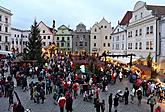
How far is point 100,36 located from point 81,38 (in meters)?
7.17

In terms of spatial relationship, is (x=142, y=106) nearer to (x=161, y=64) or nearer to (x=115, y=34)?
(x=161, y=64)

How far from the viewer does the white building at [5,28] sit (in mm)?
71250

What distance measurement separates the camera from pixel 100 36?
3273 inches

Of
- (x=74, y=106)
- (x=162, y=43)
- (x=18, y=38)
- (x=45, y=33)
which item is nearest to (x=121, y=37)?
(x=162, y=43)

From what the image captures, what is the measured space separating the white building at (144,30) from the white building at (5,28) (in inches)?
1385

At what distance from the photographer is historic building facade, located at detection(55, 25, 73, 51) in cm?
8975

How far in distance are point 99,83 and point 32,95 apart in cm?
749

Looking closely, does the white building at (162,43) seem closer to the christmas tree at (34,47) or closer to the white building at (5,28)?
the christmas tree at (34,47)

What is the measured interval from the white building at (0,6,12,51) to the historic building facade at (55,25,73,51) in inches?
735

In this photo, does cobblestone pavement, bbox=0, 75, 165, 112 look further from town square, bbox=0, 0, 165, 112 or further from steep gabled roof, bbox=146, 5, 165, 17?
steep gabled roof, bbox=146, 5, 165, 17

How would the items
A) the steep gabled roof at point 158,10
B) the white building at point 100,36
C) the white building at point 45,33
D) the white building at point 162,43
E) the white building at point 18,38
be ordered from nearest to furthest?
the white building at point 162,43 < the steep gabled roof at point 158,10 < the white building at point 100,36 < the white building at point 45,33 < the white building at point 18,38

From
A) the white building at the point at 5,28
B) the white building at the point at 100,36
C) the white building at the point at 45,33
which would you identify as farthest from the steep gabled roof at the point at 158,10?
the white building at the point at 45,33

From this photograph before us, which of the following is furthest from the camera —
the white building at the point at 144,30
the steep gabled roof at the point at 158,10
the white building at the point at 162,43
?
the steep gabled roof at the point at 158,10

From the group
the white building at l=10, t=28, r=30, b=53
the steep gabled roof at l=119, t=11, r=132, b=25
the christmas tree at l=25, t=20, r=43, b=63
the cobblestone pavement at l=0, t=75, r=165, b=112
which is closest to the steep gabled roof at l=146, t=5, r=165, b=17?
the steep gabled roof at l=119, t=11, r=132, b=25
